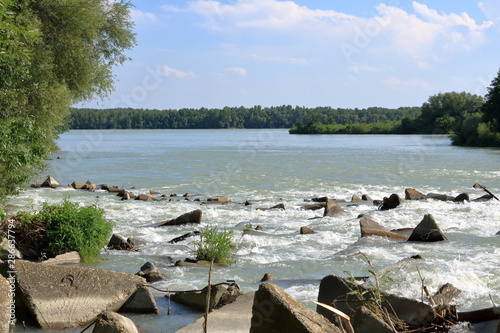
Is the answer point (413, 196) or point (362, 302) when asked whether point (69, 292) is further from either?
point (413, 196)

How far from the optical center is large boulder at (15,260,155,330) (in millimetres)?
7504

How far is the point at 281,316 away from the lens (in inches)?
179

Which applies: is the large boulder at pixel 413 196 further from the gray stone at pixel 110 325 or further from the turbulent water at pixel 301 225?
the gray stone at pixel 110 325

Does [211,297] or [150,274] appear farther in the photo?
[150,274]

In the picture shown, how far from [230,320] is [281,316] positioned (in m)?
2.64

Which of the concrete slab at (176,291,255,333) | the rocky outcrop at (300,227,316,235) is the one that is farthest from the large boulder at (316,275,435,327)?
the rocky outcrop at (300,227,316,235)

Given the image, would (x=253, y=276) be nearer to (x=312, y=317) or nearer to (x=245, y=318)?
(x=245, y=318)

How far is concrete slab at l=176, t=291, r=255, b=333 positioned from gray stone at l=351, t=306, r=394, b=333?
1.74 m

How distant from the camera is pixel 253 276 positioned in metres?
10.9

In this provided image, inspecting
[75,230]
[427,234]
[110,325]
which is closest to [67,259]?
[75,230]

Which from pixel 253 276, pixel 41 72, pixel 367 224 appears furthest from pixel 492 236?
pixel 41 72

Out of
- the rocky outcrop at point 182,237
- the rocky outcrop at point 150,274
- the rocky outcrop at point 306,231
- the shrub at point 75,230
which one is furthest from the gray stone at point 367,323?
the rocky outcrop at point 306,231

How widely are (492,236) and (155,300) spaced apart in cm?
1046

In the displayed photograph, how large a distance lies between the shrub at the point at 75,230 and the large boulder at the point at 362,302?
6035 millimetres
